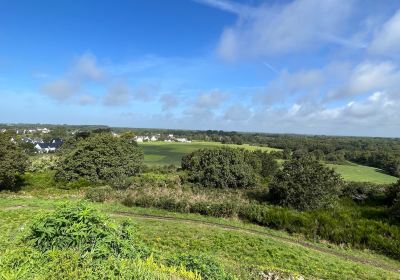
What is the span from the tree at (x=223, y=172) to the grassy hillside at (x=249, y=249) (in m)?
9.53

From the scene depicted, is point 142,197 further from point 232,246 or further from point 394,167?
point 394,167

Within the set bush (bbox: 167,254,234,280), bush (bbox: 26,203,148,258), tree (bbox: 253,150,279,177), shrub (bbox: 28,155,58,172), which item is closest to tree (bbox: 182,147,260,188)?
tree (bbox: 253,150,279,177)

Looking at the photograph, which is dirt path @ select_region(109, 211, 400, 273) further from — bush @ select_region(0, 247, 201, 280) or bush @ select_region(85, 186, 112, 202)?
bush @ select_region(0, 247, 201, 280)

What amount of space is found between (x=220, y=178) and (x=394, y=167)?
30.2 metres

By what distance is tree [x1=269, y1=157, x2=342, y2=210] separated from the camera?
59.2ft

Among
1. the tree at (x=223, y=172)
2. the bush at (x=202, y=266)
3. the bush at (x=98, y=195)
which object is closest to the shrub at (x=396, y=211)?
the tree at (x=223, y=172)

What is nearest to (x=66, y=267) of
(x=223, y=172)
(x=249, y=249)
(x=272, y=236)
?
(x=249, y=249)

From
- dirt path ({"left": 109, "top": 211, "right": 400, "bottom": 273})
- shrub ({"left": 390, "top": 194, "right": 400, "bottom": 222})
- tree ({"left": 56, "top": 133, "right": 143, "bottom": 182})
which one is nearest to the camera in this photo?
dirt path ({"left": 109, "top": 211, "right": 400, "bottom": 273})

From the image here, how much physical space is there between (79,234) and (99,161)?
79.7ft

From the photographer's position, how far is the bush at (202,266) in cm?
503

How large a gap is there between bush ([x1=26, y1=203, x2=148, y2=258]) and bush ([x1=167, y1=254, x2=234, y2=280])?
2.93 ft

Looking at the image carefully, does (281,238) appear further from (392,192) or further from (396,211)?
(392,192)

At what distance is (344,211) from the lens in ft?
56.9

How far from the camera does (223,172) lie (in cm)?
2556
